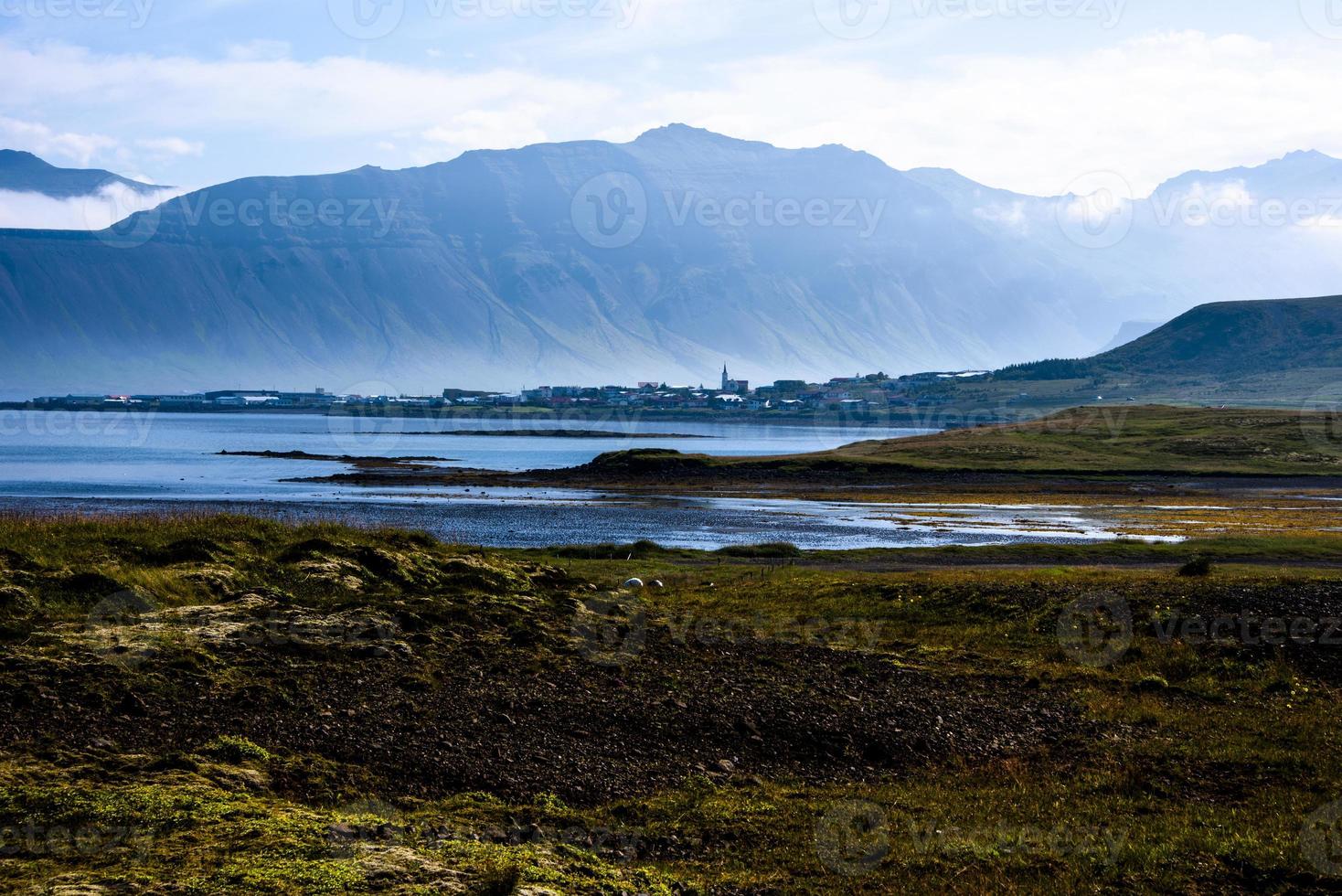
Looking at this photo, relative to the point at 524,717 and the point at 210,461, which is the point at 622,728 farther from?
the point at 210,461

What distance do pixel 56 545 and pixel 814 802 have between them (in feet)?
63.4

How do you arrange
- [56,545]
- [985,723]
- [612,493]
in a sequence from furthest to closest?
[612,493] < [56,545] < [985,723]

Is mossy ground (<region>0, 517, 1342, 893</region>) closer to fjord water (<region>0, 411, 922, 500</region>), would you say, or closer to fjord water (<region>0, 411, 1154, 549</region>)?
fjord water (<region>0, 411, 1154, 549</region>)

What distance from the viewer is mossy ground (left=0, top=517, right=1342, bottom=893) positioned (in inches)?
476

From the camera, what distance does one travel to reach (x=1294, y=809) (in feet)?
50.2

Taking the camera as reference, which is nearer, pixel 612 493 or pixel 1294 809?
pixel 1294 809

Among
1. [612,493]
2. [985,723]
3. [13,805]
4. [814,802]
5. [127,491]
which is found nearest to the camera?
[13,805]

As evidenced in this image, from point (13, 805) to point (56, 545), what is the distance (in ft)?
50.6

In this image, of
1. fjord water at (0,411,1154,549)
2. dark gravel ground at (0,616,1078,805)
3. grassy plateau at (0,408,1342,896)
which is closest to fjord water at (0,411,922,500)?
fjord water at (0,411,1154,549)

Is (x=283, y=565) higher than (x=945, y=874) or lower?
higher

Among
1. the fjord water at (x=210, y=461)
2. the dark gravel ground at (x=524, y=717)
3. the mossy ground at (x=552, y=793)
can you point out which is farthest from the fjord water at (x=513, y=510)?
the dark gravel ground at (x=524, y=717)

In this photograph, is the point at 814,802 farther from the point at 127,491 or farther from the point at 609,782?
the point at 127,491

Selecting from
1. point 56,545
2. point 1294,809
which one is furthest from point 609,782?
point 56,545

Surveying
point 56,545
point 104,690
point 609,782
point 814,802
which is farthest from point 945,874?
point 56,545
